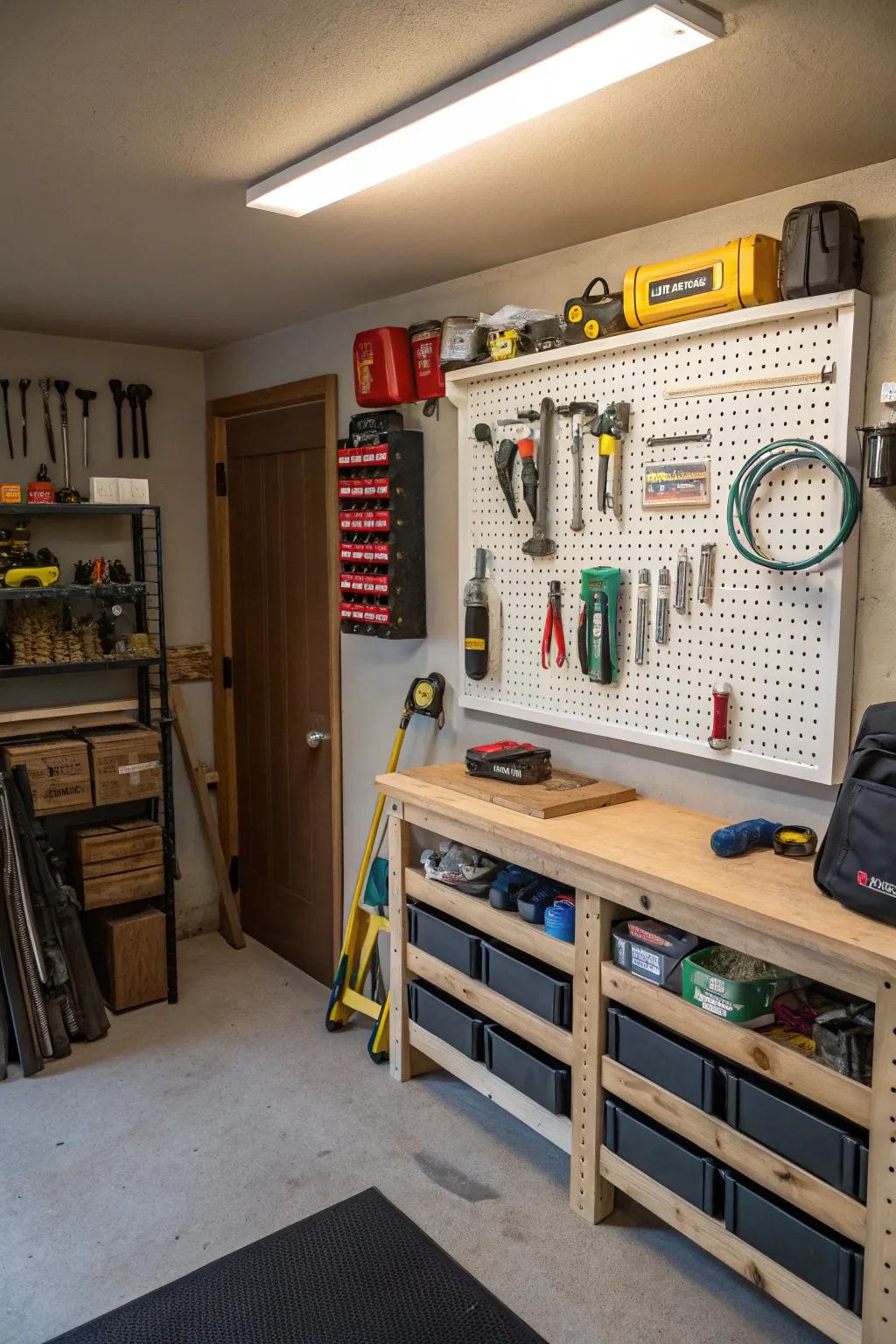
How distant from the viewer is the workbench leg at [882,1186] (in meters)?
1.55

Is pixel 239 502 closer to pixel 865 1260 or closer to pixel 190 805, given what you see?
pixel 190 805

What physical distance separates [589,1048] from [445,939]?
22.5 inches

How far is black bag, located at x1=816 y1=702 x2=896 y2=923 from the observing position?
63.7 inches

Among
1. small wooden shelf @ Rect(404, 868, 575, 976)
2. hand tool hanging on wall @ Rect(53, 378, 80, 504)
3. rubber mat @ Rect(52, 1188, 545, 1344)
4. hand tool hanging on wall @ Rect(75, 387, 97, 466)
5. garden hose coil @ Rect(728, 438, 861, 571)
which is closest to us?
garden hose coil @ Rect(728, 438, 861, 571)

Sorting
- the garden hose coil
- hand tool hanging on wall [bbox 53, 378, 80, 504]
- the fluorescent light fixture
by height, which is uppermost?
the fluorescent light fixture

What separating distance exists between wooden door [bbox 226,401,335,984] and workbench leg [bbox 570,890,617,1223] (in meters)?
1.59

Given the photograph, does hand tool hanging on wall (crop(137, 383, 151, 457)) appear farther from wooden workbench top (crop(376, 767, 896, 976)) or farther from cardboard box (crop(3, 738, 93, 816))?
wooden workbench top (crop(376, 767, 896, 976))

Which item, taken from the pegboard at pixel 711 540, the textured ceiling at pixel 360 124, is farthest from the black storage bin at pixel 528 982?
the textured ceiling at pixel 360 124

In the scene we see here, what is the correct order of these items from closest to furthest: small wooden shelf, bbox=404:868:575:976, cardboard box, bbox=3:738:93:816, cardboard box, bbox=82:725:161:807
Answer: small wooden shelf, bbox=404:868:575:976, cardboard box, bbox=3:738:93:816, cardboard box, bbox=82:725:161:807

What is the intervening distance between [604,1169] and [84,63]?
2.34m

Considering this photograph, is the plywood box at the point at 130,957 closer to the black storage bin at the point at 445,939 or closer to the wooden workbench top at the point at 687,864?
the black storage bin at the point at 445,939

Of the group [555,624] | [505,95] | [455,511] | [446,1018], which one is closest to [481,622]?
[555,624]

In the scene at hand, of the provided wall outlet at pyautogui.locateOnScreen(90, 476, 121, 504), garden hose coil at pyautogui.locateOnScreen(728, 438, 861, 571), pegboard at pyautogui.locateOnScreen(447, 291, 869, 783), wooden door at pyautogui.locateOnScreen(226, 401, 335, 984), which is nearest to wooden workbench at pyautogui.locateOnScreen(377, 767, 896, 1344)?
pegboard at pyautogui.locateOnScreen(447, 291, 869, 783)

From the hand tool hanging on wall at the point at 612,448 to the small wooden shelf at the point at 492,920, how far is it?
40.0 inches
